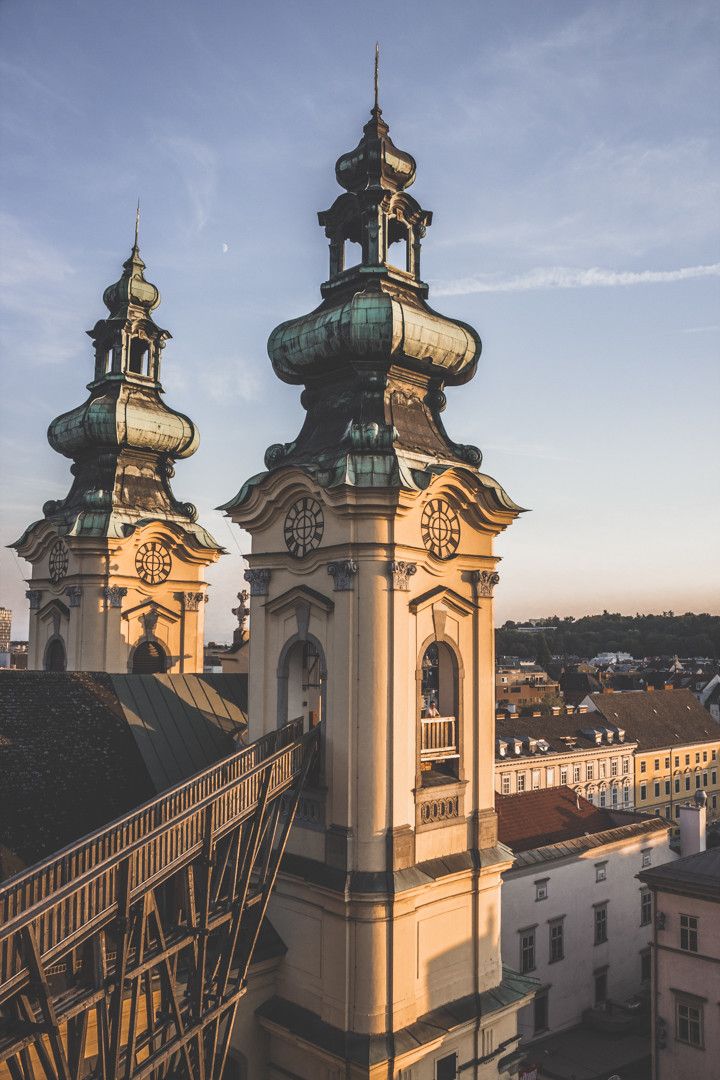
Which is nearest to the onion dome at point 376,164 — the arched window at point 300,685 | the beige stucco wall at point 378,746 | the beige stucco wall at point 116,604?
the beige stucco wall at point 378,746

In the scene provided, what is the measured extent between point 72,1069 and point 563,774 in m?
54.6

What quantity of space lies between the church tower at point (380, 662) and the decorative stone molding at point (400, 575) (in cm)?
5

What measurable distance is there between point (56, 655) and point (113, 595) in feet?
9.46

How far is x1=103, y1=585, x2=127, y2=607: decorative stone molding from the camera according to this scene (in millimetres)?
24719

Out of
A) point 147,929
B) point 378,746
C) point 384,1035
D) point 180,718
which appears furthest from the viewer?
point 180,718

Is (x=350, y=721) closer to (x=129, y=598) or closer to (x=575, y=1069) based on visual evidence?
(x=129, y=598)

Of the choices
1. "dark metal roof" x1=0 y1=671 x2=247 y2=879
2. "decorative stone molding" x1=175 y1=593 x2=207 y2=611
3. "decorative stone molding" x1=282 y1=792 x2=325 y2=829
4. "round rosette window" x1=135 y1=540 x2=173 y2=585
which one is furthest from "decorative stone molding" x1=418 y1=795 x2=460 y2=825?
"round rosette window" x1=135 y1=540 x2=173 y2=585

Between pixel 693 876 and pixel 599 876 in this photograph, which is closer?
→ pixel 693 876

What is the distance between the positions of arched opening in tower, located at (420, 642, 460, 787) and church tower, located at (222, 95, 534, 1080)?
0.04 m

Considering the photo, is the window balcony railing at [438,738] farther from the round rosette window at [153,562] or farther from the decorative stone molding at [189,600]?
the round rosette window at [153,562]

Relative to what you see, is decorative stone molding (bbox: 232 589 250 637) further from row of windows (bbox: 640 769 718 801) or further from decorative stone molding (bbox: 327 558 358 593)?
row of windows (bbox: 640 769 718 801)

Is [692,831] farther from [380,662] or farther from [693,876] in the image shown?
[380,662]

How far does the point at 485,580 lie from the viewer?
A: 1767cm

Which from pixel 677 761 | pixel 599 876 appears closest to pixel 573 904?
pixel 599 876
